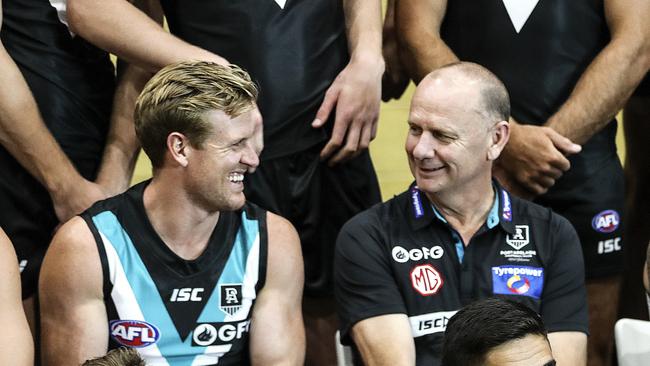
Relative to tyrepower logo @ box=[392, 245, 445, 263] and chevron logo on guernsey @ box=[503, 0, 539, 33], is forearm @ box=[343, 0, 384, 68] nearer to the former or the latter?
chevron logo on guernsey @ box=[503, 0, 539, 33]

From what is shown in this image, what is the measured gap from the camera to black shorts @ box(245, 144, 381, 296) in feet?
13.1

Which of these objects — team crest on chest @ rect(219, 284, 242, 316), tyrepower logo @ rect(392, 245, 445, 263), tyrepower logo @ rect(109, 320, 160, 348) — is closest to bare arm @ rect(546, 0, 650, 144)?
tyrepower logo @ rect(392, 245, 445, 263)

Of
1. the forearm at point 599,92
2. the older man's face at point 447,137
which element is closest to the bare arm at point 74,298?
the older man's face at point 447,137

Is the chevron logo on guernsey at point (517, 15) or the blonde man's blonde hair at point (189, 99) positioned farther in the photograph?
the chevron logo on guernsey at point (517, 15)

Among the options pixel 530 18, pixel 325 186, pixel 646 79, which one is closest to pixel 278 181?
pixel 325 186

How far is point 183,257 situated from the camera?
3590mm

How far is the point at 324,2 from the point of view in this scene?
160 inches

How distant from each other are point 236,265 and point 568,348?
921 millimetres

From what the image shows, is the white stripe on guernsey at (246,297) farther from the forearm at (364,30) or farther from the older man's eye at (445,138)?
the forearm at (364,30)

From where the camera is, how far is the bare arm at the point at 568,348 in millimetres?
3621

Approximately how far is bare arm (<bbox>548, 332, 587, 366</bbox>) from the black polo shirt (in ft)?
0.07

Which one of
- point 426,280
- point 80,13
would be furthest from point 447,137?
point 80,13

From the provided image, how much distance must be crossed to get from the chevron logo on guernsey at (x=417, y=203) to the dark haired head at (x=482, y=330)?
30.3 inches

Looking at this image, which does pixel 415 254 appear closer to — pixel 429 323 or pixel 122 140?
pixel 429 323
